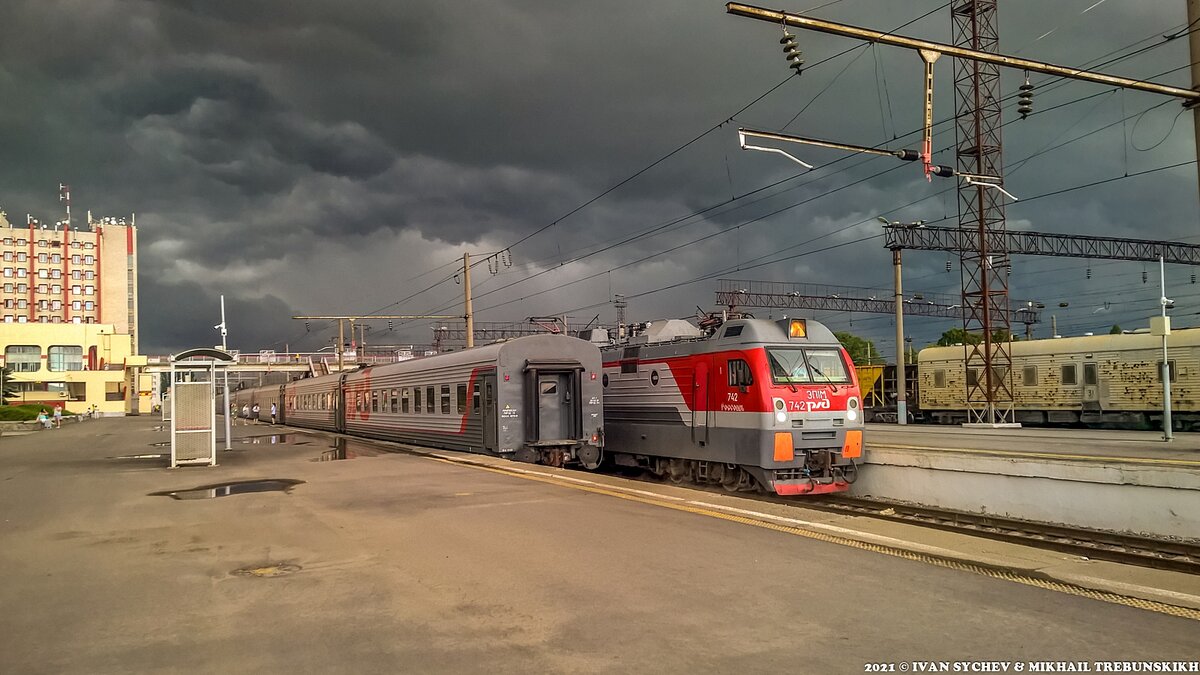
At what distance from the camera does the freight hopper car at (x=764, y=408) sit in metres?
13.9

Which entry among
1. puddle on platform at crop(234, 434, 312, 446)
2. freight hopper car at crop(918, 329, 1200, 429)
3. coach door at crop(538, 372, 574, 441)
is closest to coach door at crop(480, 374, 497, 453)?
coach door at crop(538, 372, 574, 441)

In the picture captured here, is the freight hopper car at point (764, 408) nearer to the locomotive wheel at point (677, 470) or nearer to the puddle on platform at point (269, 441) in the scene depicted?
the locomotive wheel at point (677, 470)

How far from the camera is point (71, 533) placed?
966cm

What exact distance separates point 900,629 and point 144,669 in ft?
16.4

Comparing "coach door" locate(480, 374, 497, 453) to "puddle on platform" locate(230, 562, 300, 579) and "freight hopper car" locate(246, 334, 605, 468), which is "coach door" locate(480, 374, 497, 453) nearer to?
"freight hopper car" locate(246, 334, 605, 468)

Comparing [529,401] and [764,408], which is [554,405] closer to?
[529,401]

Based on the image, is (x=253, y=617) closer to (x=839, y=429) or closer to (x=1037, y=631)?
(x=1037, y=631)

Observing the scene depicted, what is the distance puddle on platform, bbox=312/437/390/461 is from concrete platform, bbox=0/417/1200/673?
32.4ft

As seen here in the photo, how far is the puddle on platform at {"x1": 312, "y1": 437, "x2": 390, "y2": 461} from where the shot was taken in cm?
2129

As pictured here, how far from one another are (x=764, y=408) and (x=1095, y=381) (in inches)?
960

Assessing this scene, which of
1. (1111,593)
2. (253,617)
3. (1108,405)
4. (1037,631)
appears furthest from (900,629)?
(1108,405)

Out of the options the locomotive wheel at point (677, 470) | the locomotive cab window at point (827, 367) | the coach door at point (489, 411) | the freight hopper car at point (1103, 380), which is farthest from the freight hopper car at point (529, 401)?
the freight hopper car at point (1103, 380)

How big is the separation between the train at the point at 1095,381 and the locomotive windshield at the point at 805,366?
70.6 feet

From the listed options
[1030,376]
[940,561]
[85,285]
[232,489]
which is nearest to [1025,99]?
[940,561]
